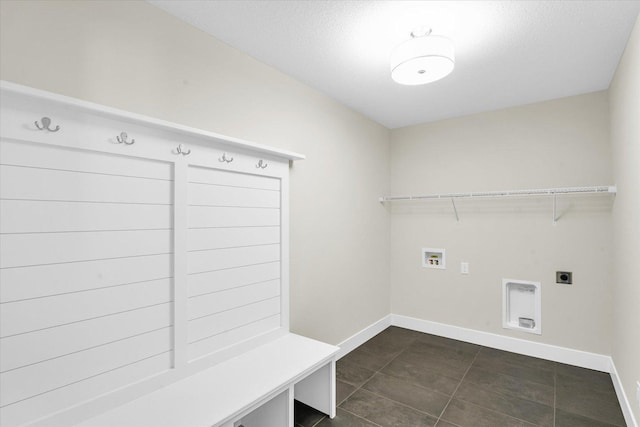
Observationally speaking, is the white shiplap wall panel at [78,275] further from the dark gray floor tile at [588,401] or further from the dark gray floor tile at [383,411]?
the dark gray floor tile at [588,401]

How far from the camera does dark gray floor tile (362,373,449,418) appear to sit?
7.30 ft

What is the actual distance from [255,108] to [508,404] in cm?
268

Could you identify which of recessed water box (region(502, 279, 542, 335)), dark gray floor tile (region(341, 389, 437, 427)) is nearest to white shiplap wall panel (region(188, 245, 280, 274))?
dark gray floor tile (region(341, 389, 437, 427))

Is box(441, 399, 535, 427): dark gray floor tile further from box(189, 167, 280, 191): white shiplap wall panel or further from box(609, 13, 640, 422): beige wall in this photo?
box(189, 167, 280, 191): white shiplap wall panel

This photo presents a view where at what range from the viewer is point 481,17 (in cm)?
175

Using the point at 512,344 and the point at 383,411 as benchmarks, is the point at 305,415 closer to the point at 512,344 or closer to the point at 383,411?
the point at 383,411

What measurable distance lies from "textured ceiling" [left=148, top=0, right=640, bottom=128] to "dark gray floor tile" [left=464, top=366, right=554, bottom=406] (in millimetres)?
2347

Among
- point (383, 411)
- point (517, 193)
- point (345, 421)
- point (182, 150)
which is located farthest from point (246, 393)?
point (517, 193)

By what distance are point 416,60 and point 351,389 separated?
7.46 feet

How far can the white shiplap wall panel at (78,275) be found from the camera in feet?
4.02

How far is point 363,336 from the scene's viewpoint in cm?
330

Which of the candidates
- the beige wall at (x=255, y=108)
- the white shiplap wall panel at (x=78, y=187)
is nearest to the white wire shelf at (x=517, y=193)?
the beige wall at (x=255, y=108)

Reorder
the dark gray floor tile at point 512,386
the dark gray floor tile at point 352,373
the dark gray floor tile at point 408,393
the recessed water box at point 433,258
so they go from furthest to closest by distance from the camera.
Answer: the recessed water box at point 433,258
the dark gray floor tile at point 352,373
the dark gray floor tile at point 512,386
the dark gray floor tile at point 408,393

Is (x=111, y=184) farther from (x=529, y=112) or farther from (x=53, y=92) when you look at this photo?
(x=529, y=112)
